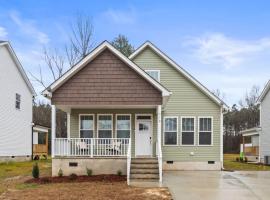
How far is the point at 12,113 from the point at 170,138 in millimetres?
13027

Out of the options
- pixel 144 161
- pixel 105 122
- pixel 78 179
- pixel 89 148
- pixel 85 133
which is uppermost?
pixel 105 122

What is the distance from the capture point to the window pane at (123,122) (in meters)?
23.4

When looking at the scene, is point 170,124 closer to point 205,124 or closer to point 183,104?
point 183,104

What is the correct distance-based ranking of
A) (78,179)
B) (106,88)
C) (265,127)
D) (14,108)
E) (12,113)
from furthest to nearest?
(265,127) → (14,108) → (12,113) → (106,88) → (78,179)

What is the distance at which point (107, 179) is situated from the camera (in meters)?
17.9

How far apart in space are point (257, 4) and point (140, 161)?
8.38m

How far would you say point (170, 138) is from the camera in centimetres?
2512

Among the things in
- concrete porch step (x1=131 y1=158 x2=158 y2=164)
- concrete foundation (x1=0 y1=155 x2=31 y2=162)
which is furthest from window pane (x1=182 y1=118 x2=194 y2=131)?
concrete foundation (x1=0 y1=155 x2=31 y2=162)

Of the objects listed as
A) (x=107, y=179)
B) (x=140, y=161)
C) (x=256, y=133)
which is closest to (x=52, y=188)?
(x=107, y=179)

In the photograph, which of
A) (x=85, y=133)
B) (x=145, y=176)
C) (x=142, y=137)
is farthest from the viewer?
(x=142, y=137)

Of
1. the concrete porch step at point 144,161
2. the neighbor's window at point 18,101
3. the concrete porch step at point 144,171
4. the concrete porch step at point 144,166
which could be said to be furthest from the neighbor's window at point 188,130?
the neighbor's window at point 18,101

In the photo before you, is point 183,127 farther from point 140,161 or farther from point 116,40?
point 116,40

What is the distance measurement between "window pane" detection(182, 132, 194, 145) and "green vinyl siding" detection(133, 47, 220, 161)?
9.3 inches

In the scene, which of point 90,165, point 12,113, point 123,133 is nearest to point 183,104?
point 123,133
